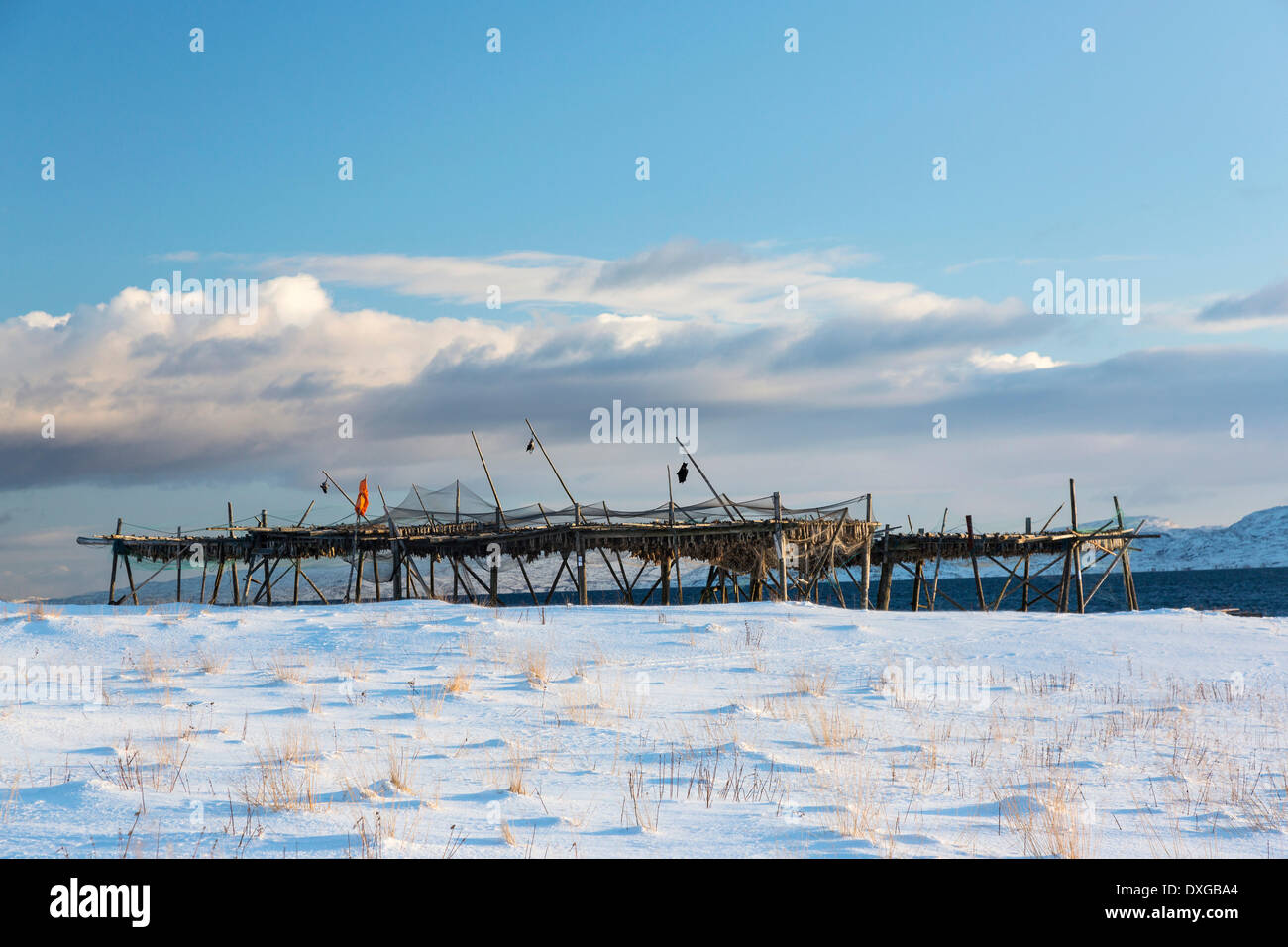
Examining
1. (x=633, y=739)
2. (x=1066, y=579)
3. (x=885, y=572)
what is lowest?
(x=1066, y=579)

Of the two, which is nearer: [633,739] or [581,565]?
[633,739]

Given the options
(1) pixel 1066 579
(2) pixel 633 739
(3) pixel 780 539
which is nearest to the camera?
(2) pixel 633 739

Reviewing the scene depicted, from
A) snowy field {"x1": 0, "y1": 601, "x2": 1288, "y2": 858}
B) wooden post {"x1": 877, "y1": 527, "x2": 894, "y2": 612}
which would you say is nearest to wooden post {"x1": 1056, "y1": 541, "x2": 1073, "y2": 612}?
wooden post {"x1": 877, "y1": 527, "x2": 894, "y2": 612}

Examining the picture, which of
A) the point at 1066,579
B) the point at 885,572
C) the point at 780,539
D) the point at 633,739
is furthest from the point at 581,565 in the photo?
the point at 1066,579

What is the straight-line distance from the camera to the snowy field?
5.63 metres

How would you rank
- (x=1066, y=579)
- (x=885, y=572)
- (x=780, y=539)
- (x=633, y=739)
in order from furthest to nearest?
(x=885, y=572), (x=1066, y=579), (x=780, y=539), (x=633, y=739)

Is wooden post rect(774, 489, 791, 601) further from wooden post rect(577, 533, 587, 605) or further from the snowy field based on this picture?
the snowy field

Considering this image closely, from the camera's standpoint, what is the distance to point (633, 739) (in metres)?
8.15

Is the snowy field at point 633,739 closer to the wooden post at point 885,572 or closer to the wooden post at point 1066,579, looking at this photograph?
the wooden post at point 885,572

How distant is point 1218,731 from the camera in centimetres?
892

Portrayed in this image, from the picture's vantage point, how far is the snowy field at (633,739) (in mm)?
5633

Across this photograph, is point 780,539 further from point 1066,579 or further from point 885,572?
point 1066,579

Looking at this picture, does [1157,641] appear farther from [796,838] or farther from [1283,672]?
[796,838]
